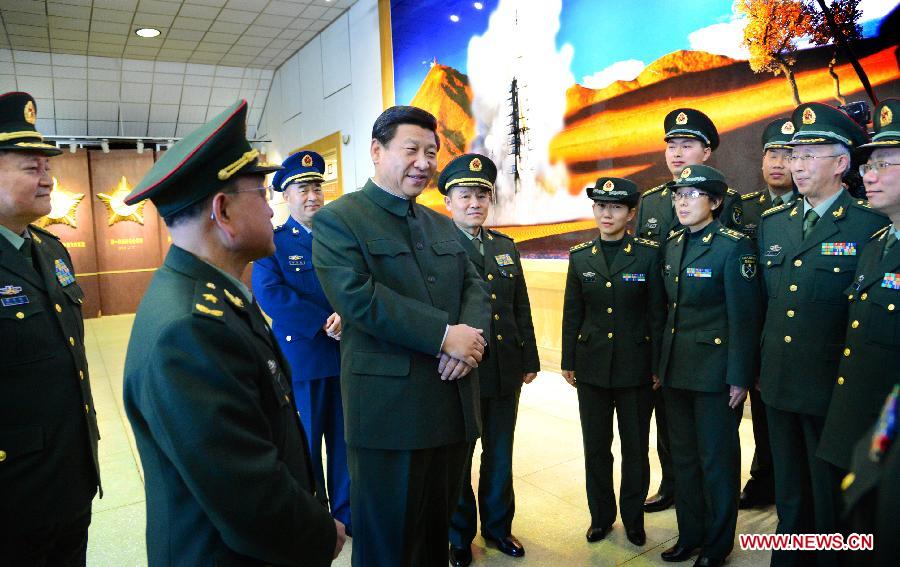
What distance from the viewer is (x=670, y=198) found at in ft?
10.1

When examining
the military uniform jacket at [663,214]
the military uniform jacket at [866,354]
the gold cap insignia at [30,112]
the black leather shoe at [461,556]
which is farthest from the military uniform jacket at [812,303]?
the gold cap insignia at [30,112]

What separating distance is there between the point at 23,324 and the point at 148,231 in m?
10.9

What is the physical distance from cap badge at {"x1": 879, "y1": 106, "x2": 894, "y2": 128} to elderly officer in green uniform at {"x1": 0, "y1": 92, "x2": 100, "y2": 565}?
8.56ft

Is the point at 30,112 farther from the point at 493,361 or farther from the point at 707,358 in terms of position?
the point at 707,358

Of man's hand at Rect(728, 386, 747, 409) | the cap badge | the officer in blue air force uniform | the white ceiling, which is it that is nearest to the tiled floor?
the officer in blue air force uniform

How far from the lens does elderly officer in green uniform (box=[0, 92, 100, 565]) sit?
1.54m

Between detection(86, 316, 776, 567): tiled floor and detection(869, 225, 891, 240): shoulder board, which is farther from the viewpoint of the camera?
detection(86, 316, 776, 567): tiled floor

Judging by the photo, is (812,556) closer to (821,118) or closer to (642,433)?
(642,433)

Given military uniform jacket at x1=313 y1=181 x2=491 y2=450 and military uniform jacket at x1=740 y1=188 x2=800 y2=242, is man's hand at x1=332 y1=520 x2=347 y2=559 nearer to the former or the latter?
military uniform jacket at x1=313 y1=181 x2=491 y2=450

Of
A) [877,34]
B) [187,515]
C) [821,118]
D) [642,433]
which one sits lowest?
[642,433]

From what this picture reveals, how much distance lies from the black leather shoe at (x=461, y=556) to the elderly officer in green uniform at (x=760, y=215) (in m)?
1.46

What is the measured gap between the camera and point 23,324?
1633 mm

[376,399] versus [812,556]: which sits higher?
[376,399]

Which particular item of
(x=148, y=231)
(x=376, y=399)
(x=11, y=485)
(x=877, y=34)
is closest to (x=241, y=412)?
(x=376, y=399)
